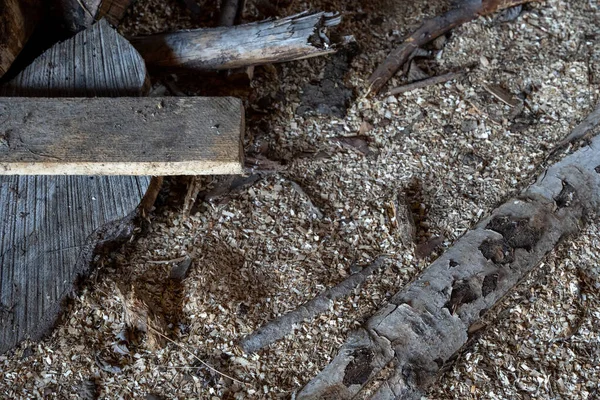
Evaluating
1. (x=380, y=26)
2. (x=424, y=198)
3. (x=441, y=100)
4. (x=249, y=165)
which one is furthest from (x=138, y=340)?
(x=380, y=26)

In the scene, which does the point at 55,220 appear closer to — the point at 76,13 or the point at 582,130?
the point at 76,13

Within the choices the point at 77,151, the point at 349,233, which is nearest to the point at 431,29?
the point at 349,233

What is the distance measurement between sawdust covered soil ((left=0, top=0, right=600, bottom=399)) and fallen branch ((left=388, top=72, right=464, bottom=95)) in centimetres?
3

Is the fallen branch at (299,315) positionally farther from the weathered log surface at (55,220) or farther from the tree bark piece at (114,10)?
the tree bark piece at (114,10)

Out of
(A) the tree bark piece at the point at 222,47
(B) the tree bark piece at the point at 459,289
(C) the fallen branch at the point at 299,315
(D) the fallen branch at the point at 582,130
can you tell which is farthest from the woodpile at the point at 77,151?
(D) the fallen branch at the point at 582,130

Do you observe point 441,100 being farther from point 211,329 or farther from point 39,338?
point 39,338

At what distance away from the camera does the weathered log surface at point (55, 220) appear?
2.13 metres

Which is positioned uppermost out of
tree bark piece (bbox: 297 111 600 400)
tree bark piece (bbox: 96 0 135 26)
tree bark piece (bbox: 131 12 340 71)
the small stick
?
tree bark piece (bbox: 96 0 135 26)

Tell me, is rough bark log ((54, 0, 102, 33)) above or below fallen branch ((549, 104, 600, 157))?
above

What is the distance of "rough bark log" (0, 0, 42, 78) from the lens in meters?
2.26

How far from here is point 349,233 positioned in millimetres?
2410

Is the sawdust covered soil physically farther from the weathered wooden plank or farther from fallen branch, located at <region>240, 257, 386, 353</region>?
the weathered wooden plank

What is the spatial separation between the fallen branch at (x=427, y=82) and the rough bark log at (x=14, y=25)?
1691 millimetres

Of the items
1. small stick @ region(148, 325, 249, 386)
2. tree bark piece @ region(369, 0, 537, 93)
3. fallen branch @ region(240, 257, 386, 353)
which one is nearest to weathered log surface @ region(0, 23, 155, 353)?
small stick @ region(148, 325, 249, 386)
